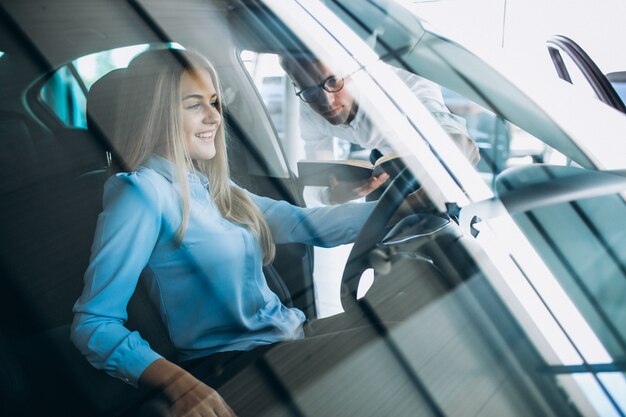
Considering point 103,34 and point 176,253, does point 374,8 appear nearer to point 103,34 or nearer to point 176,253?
point 103,34

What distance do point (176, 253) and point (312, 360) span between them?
28 cm

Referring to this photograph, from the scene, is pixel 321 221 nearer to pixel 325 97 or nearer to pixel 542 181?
pixel 325 97

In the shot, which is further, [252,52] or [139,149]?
[252,52]

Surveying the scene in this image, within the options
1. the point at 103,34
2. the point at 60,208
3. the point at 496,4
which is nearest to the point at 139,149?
the point at 60,208

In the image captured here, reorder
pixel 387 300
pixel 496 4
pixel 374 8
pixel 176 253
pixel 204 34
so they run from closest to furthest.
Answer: pixel 176 253, pixel 387 300, pixel 204 34, pixel 374 8, pixel 496 4

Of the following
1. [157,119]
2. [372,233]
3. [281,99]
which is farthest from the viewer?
[281,99]

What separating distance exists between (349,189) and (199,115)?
0.38 metres

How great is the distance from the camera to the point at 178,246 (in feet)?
3.01

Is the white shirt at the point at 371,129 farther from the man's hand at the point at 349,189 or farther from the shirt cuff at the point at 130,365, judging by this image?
the shirt cuff at the point at 130,365

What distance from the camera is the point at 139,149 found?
3.06ft

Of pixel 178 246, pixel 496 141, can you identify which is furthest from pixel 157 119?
pixel 496 141

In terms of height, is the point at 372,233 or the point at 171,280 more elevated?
the point at 171,280

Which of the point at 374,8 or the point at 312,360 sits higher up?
the point at 374,8

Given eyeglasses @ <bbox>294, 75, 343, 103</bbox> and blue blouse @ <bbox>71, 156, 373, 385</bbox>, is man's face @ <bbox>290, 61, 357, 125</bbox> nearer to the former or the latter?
eyeglasses @ <bbox>294, 75, 343, 103</bbox>
